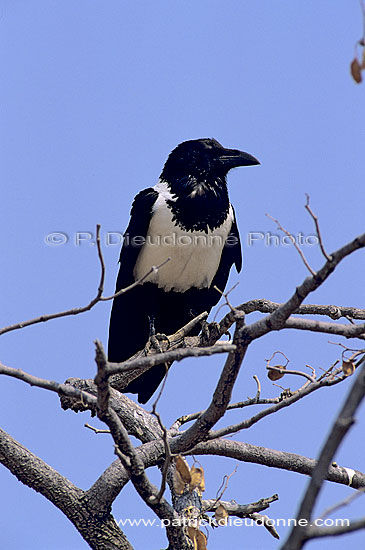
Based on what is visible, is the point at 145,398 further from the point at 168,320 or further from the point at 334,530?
the point at 334,530

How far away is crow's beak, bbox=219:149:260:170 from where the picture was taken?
5.79m

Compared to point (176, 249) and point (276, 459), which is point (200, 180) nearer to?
point (176, 249)

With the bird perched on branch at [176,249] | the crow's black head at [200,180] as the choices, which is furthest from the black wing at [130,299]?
the crow's black head at [200,180]

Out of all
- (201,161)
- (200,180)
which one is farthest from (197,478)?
(201,161)

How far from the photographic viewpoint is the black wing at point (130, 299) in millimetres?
5465

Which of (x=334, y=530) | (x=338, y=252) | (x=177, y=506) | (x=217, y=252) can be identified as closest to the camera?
(x=334, y=530)

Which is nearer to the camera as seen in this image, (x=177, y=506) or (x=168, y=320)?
(x=177, y=506)

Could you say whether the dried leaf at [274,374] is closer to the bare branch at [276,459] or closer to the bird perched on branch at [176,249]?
the bare branch at [276,459]

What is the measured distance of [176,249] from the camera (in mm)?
5312

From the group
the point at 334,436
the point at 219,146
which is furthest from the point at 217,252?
the point at 334,436

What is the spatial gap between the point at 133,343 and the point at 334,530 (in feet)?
13.5

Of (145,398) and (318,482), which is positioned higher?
(145,398)

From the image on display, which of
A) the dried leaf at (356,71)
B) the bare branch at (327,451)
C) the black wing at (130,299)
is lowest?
the bare branch at (327,451)

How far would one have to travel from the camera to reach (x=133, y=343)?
5707 mm
